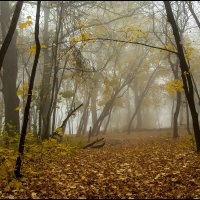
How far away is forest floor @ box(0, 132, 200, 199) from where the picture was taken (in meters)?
4.91

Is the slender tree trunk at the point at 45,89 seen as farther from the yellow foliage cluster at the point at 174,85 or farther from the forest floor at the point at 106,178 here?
the yellow foliage cluster at the point at 174,85

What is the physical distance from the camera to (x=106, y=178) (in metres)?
5.88

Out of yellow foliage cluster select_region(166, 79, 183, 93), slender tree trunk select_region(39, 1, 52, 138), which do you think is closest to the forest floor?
yellow foliage cluster select_region(166, 79, 183, 93)

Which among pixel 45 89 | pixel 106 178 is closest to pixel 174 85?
pixel 106 178

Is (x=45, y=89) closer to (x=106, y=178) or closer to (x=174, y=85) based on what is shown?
(x=174, y=85)

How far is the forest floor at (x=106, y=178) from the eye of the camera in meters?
4.91

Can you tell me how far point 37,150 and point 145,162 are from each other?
2880 millimetres

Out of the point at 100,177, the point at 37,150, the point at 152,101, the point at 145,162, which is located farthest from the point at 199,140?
the point at 152,101

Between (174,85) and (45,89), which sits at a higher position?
(45,89)

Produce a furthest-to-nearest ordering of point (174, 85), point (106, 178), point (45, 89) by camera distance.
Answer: point (45, 89) < point (174, 85) < point (106, 178)

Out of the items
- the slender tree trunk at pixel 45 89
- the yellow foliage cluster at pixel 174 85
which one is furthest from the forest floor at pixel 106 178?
the slender tree trunk at pixel 45 89

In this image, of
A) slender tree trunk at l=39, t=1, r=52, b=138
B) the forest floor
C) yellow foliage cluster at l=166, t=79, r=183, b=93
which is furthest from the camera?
slender tree trunk at l=39, t=1, r=52, b=138

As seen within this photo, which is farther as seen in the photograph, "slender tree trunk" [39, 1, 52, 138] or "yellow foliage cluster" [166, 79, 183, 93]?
"slender tree trunk" [39, 1, 52, 138]

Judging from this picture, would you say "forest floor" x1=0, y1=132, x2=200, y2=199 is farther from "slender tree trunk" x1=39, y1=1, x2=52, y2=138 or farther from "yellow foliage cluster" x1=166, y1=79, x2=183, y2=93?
"slender tree trunk" x1=39, y1=1, x2=52, y2=138
